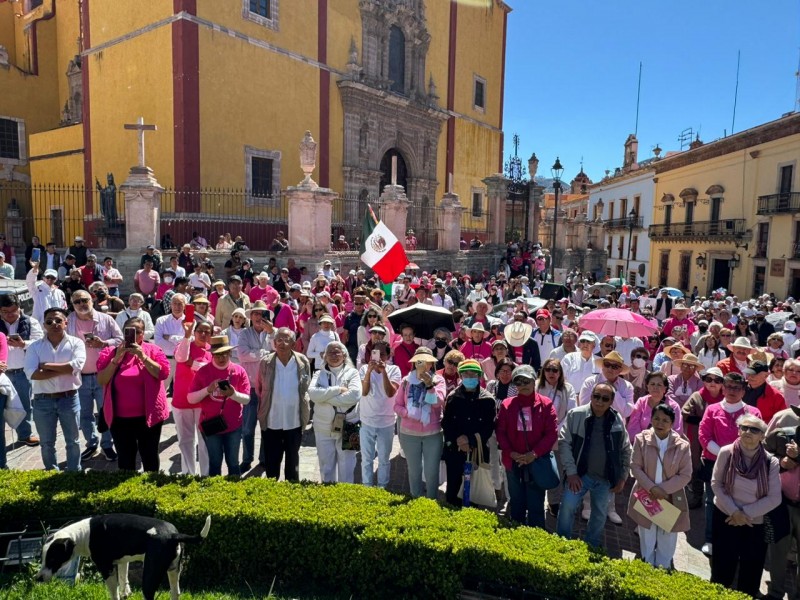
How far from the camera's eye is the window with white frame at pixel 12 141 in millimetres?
25500

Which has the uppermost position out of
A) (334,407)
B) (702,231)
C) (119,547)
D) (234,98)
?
(234,98)

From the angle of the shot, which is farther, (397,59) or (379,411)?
(397,59)

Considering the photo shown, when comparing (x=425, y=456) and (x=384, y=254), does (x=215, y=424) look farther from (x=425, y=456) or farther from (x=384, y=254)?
(x=384, y=254)

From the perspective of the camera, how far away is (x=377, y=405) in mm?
5832

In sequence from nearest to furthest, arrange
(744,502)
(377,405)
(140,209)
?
(744,502), (377,405), (140,209)

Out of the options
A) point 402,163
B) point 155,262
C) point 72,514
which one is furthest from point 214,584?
point 402,163

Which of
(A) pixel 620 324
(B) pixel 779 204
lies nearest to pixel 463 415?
(A) pixel 620 324

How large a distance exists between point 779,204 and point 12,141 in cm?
3644

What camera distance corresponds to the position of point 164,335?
732 cm

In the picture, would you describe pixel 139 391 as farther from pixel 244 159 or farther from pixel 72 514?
pixel 244 159

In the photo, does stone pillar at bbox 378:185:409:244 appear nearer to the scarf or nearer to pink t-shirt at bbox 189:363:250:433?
pink t-shirt at bbox 189:363:250:433

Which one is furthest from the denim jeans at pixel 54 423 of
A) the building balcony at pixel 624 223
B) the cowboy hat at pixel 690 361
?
the building balcony at pixel 624 223

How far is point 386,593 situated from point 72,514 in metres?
2.70

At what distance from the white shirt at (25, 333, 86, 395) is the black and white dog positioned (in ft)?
7.81
